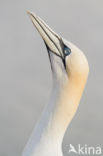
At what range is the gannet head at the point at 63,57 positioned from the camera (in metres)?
4.80

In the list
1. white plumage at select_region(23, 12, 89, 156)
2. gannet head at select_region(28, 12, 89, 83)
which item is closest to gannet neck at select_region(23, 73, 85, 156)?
white plumage at select_region(23, 12, 89, 156)

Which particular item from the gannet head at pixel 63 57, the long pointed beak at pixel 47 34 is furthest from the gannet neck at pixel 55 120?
the long pointed beak at pixel 47 34

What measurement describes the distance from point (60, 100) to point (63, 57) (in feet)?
2.39

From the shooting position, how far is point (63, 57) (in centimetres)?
504

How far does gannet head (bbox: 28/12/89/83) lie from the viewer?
4801 millimetres

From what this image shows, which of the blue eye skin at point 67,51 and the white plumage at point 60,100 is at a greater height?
the blue eye skin at point 67,51

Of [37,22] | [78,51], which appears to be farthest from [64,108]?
[37,22]

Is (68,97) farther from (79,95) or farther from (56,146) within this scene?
(56,146)

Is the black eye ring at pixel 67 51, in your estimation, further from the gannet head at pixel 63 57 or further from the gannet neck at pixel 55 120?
the gannet neck at pixel 55 120

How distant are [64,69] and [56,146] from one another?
1.26 m

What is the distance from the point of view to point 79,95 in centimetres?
504

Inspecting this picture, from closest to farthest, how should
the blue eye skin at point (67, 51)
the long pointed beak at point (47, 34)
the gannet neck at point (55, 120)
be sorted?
1. the gannet neck at point (55, 120)
2. the blue eye skin at point (67, 51)
3. the long pointed beak at point (47, 34)

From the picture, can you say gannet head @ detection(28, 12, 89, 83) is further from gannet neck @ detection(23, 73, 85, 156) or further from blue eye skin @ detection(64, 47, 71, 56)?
gannet neck @ detection(23, 73, 85, 156)

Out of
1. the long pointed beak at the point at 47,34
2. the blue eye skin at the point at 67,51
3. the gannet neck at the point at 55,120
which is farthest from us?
the long pointed beak at the point at 47,34
